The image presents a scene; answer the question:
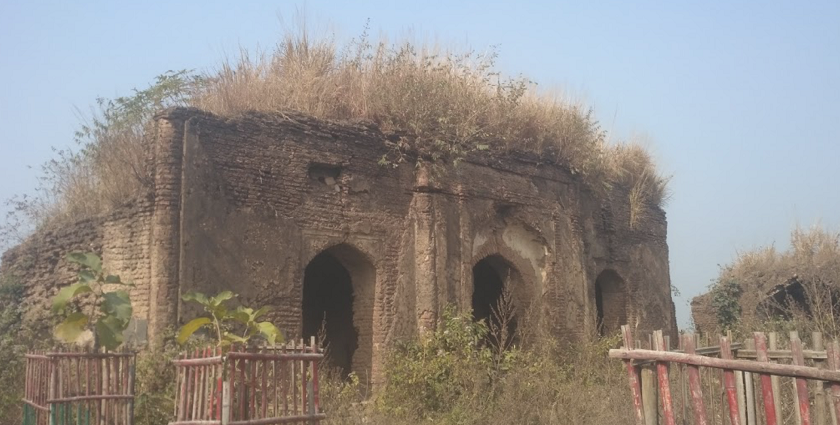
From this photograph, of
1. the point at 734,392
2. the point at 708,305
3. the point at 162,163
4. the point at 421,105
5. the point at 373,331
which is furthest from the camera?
the point at 708,305

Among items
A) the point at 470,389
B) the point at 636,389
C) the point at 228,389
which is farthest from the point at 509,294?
the point at 228,389

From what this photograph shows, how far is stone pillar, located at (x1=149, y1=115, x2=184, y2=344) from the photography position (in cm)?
858

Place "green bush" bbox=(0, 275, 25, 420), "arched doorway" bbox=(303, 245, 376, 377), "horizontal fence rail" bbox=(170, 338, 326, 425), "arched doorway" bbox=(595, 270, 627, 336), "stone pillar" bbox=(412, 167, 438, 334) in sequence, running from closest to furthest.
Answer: "horizontal fence rail" bbox=(170, 338, 326, 425)
"green bush" bbox=(0, 275, 25, 420)
"stone pillar" bbox=(412, 167, 438, 334)
"arched doorway" bbox=(303, 245, 376, 377)
"arched doorway" bbox=(595, 270, 627, 336)

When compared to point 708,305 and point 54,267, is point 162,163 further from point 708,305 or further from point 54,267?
point 708,305

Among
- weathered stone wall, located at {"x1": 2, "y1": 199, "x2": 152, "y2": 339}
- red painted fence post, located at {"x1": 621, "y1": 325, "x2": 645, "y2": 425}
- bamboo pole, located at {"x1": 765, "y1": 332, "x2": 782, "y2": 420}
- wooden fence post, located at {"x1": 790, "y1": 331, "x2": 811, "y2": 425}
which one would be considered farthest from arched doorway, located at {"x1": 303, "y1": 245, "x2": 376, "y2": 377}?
wooden fence post, located at {"x1": 790, "y1": 331, "x2": 811, "y2": 425}

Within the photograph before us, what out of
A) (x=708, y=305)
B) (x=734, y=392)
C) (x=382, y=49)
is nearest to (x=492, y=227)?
(x=382, y=49)

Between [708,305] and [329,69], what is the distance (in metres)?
10.5

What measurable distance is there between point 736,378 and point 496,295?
7494 mm

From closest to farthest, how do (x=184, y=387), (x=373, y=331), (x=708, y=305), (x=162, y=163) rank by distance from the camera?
(x=184, y=387)
(x=162, y=163)
(x=373, y=331)
(x=708, y=305)

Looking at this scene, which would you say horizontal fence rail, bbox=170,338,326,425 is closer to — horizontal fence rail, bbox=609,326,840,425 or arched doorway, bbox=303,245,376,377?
horizontal fence rail, bbox=609,326,840,425

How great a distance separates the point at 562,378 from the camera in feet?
34.6

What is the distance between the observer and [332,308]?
41.7ft

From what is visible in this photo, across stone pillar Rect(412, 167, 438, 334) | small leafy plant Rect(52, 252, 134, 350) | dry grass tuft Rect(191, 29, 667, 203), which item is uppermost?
dry grass tuft Rect(191, 29, 667, 203)

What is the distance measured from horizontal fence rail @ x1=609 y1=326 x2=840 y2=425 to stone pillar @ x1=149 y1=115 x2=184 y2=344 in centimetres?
479
